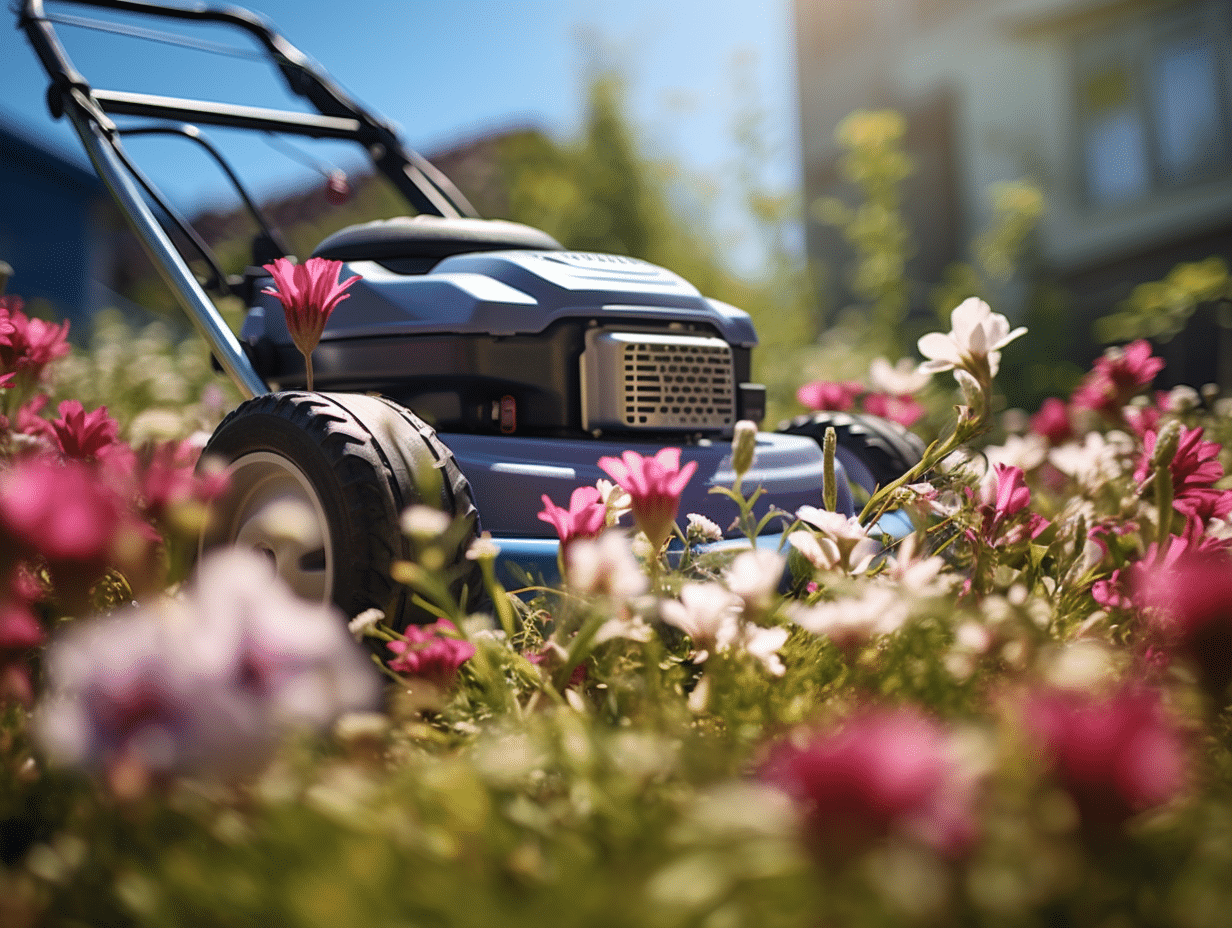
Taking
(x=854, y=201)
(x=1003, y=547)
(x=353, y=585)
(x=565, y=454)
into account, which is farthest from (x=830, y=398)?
(x=854, y=201)

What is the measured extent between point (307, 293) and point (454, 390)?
0.47 metres

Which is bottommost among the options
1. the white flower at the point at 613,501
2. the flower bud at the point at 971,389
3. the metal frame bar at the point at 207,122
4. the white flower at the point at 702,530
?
the white flower at the point at 702,530

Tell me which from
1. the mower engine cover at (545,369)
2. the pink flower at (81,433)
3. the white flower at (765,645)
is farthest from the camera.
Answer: the mower engine cover at (545,369)

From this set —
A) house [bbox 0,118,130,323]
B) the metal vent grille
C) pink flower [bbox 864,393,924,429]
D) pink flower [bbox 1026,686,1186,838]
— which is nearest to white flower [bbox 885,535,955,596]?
pink flower [bbox 1026,686,1186,838]

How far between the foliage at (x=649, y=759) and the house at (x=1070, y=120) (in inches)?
244

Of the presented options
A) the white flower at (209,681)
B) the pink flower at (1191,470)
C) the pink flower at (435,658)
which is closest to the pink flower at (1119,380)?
the pink flower at (1191,470)

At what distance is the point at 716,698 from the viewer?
1.10 m

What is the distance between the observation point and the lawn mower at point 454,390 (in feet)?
4.78

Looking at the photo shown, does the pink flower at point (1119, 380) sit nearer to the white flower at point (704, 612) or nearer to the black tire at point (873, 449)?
the black tire at point (873, 449)

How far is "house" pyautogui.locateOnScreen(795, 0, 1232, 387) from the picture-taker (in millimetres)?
7203

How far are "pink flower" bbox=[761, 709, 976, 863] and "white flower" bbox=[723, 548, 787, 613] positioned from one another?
407 millimetres

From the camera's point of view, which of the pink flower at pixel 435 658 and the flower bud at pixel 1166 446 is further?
the flower bud at pixel 1166 446

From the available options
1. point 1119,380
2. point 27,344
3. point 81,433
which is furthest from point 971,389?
point 27,344

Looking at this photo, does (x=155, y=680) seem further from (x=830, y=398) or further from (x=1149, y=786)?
(x=830, y=398)
